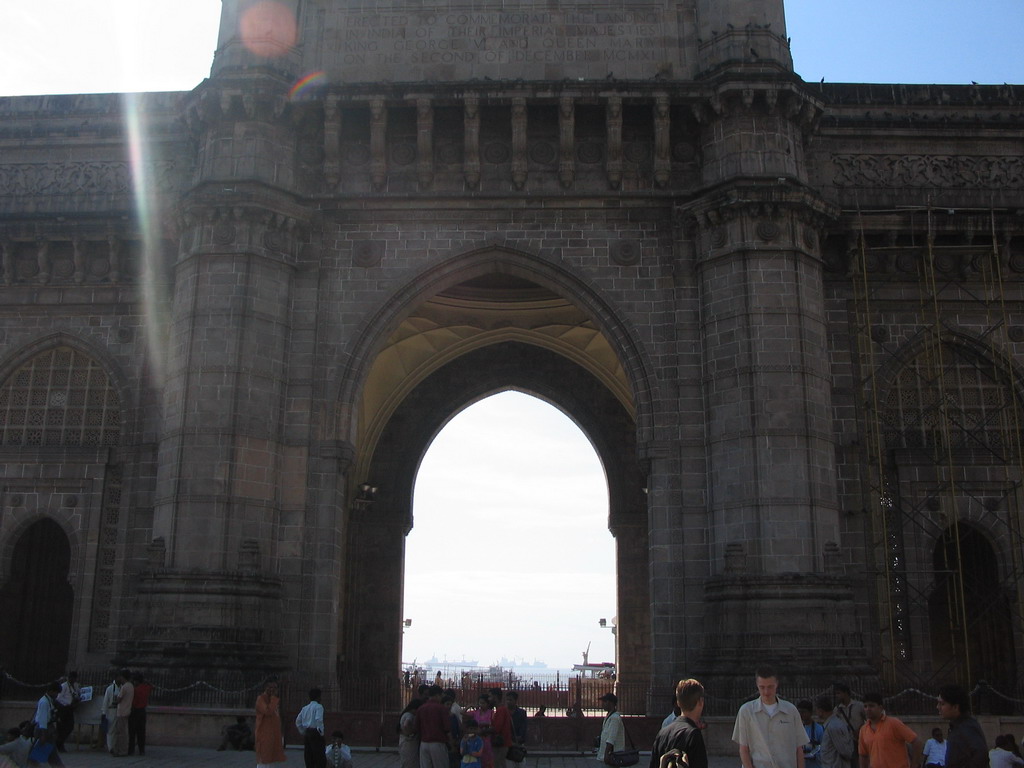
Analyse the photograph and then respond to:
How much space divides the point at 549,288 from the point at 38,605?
1237 cm

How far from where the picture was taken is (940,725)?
16141mm

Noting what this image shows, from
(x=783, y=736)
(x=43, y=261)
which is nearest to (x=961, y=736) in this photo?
(x=783, y=736)

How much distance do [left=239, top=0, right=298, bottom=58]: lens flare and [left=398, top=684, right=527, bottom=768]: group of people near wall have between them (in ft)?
45.9

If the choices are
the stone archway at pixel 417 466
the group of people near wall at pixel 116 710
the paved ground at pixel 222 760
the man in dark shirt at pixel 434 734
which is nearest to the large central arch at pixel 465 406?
the stone archway at pixel 417 466

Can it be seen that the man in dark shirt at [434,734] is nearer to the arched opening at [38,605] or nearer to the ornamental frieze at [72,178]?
the arched opening at [38,605]

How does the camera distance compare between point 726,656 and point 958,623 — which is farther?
point 958,623

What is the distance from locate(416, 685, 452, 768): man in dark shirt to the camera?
11305mm

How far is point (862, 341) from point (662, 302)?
13.4 feet

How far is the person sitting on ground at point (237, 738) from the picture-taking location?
53.5 feet

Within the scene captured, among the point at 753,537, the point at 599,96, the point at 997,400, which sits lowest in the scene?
the point at 753,537

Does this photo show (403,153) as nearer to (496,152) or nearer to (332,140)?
(332,140)

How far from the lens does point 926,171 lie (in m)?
21.8

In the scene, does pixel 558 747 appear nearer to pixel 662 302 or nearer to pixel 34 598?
pixel 662 302

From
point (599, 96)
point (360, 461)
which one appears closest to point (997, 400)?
point (599, 96)
